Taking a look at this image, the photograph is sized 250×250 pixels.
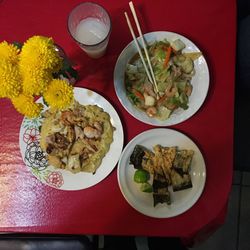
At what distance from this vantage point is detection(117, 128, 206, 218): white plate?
1187mm

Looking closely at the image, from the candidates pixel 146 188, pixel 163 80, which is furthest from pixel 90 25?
pixel 146 188

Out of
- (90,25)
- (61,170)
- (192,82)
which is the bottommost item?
(61,170)

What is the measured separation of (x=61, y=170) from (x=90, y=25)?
1.53 feet

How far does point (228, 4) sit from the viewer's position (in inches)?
51.1

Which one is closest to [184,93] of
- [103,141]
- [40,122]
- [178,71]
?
[178,71]

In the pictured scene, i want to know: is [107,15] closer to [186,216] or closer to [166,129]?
[166,129]

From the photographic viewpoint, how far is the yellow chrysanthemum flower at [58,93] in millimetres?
907

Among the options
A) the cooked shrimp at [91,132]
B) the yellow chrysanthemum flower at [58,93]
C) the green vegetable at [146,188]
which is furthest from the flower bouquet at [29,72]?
the green vegetable at [146,188]

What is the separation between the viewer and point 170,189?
1208 mm

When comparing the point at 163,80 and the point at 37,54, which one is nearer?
the point at 37,54

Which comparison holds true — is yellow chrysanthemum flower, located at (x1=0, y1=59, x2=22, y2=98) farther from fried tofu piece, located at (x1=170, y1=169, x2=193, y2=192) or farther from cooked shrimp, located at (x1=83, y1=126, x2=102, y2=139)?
fried tofu piece, located at (x1=170, y1=169, x2=193, y2=192)

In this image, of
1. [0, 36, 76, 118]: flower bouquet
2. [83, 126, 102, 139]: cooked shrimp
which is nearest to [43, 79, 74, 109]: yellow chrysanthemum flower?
[0, 36, 76, 118]: flower bouquet

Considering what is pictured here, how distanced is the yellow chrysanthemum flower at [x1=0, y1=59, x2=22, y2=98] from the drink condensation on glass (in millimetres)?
387

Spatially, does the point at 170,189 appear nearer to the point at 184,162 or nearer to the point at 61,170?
the point at 184,162
